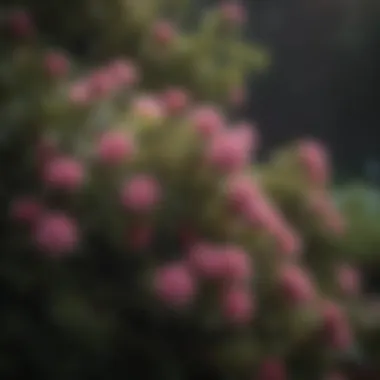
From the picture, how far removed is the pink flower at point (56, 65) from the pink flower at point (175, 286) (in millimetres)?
657

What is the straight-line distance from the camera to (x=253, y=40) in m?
5.89

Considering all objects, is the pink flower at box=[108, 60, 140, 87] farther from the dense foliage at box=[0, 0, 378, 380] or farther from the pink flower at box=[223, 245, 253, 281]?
the pink flower at box=[223, 245, 253, 281]

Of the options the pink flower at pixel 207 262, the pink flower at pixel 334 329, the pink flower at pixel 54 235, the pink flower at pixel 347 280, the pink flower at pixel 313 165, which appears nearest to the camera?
the pink flower at pixel 54 235

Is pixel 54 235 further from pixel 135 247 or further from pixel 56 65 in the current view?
pixel 56 65

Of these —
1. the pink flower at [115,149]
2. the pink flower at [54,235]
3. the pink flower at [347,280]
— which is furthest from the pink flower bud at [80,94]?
the pink flower at [347,280]

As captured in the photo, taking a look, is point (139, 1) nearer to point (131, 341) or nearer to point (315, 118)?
point (131, 341)

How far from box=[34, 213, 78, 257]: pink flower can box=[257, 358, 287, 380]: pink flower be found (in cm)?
67

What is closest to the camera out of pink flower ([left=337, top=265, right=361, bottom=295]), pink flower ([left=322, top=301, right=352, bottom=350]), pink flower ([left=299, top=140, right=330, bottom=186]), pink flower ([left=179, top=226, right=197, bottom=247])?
pink flower ([left=179, top=226, right=197, bottom=247])

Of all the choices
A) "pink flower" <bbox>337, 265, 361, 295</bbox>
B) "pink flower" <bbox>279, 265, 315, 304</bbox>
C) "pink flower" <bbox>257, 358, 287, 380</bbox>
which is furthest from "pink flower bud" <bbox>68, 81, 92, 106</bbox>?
"pink flower" <bbox>337, 265, 361, 295</bbox>

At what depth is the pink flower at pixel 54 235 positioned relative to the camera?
7.55 ft

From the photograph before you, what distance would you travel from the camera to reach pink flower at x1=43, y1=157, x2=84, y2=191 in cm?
234

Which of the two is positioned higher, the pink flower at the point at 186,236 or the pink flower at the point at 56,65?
the pink flower at the point at 56,65

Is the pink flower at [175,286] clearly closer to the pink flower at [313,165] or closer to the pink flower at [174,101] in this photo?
the pink flower at [174,101]

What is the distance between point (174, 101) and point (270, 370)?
84cm
